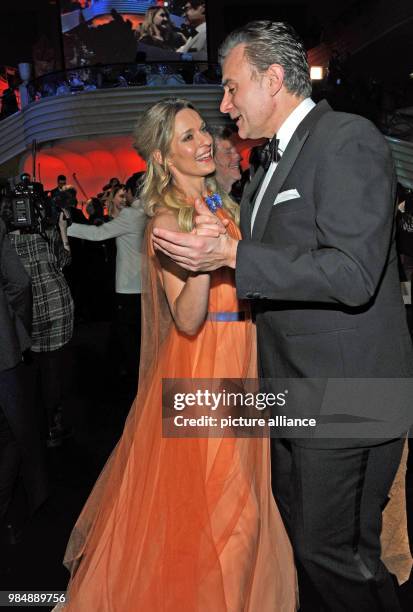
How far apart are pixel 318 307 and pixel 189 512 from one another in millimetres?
868

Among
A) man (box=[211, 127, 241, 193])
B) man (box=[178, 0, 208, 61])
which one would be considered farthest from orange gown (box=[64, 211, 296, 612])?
man (box=[178, 0, 208, 61])

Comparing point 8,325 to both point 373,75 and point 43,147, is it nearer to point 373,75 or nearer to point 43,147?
point 43,147

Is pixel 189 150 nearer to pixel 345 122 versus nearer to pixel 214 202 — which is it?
pixel 214 202

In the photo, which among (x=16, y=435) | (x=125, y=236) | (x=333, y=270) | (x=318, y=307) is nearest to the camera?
(x=333, y=270)

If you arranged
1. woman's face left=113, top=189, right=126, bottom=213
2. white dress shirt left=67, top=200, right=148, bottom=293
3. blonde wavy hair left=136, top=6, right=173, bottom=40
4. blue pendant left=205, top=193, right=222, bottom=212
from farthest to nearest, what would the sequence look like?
blonde wavy hair left=136, top=6, right=173, bottom=40 → woman's face left=113, top=189, right=126, bottom=213 → white dress shirt left=67, top=200, right=148, bottom=293 → blue pendant left=205, top=193, right=222, bottom=212

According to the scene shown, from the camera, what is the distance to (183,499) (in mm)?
2174

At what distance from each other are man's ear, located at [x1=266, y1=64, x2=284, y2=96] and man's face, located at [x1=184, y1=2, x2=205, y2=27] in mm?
20837

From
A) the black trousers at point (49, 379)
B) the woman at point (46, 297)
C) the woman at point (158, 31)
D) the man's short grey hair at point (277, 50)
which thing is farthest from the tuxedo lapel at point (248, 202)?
A: the woman at point (158, 31)

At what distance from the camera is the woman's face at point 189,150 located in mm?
2418

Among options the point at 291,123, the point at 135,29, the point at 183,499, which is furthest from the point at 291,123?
the point at 135,29

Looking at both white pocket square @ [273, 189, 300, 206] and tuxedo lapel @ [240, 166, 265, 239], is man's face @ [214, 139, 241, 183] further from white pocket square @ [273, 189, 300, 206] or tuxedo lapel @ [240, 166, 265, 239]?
white pocket square @ [273, 189, 300, 206]

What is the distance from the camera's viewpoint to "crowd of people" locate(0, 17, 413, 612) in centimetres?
151

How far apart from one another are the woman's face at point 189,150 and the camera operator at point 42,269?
49.7 inches

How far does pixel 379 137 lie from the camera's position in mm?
1549
